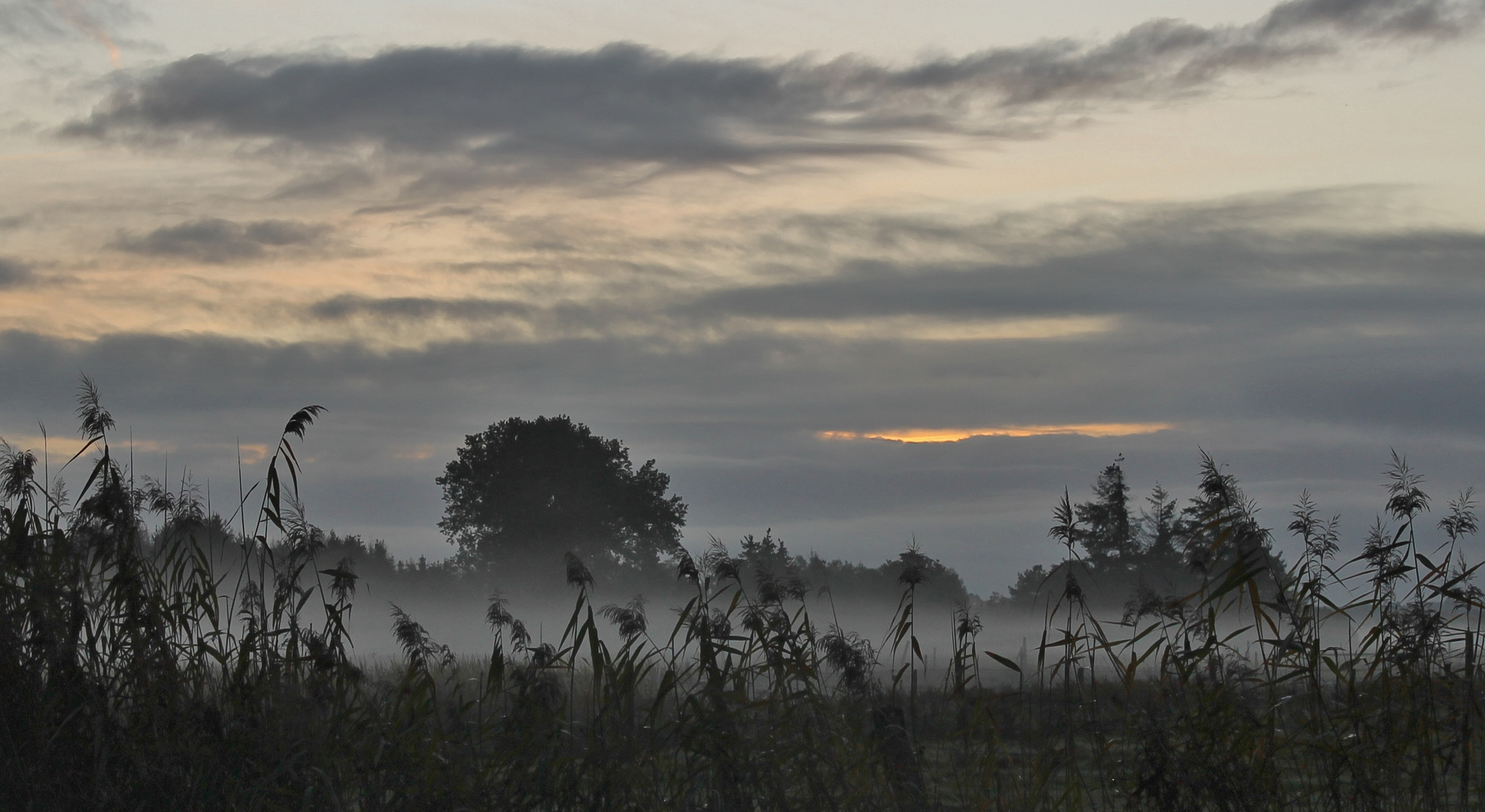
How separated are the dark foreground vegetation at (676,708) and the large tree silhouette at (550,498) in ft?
157

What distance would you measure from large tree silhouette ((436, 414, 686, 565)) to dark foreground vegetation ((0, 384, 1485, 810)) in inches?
1889

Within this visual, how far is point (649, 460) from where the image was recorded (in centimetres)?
6119

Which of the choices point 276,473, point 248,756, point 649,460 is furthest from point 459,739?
point 649,460

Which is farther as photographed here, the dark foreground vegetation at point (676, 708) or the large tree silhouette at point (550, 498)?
the large tree silhouette at point (550, 498)

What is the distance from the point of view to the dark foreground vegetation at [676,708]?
5.36 meters

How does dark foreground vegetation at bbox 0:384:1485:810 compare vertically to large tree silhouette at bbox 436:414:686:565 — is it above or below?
below

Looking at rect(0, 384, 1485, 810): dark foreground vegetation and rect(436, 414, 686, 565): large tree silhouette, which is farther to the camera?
rect(436, 414, 686, 565): large tree silhouette

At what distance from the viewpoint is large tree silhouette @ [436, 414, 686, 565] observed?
181ft

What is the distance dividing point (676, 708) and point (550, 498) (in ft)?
166

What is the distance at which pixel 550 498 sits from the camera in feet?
183

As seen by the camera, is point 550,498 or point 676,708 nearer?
point 676,708

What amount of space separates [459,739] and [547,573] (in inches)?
1926

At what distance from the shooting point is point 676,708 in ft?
20.0

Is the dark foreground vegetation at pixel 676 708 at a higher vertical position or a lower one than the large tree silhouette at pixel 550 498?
lower
